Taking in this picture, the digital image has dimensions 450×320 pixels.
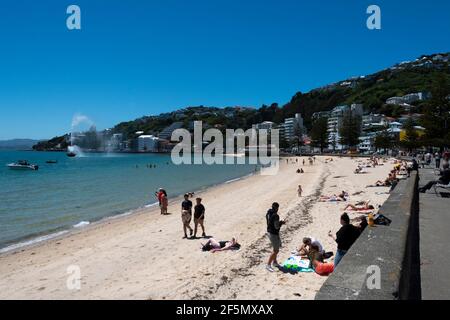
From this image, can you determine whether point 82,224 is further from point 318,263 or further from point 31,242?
point 318,263

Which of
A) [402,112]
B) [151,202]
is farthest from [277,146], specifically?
[151,202]

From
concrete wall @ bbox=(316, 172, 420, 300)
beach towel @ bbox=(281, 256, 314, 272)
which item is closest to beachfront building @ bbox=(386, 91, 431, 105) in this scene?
beach towel @ bbox=(281, 256, 314, 272)

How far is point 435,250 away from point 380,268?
334 cm

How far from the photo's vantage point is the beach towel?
8.38 m

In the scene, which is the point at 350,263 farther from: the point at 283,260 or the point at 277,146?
the point at 277,146

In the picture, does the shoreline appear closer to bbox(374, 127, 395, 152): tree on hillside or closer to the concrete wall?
the concrete wall

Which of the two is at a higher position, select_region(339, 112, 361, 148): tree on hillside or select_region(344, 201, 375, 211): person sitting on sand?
select_region(339, 112, 361, 148): tree on hillside

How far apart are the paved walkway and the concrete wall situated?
136 millimetres

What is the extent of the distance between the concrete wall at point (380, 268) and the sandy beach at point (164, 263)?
5.32 ft

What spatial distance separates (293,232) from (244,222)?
3.27 metres

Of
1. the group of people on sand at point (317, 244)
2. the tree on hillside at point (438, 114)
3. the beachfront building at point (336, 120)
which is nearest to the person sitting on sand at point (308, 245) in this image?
the group of people on sand at point (317, 244)

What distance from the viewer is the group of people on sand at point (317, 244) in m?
7.49

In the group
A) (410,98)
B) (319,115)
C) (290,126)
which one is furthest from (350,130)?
(319,115)

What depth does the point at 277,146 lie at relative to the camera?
146875mm
